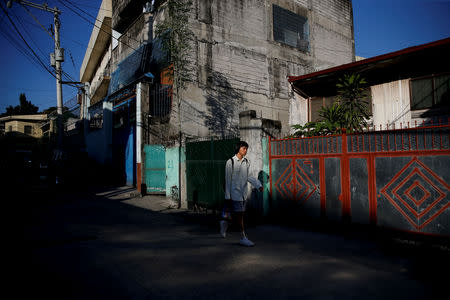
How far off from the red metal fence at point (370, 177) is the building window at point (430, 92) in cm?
731

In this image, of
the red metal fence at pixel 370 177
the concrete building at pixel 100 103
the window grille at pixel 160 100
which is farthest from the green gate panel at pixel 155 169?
the concrete building at pixel 100 103

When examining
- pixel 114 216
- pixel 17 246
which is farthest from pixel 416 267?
pixel 114 216

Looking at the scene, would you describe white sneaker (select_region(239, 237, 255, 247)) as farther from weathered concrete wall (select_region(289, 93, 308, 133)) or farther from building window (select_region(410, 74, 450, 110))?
weathered concrete wall (select_region(289, 93, 308, 133))

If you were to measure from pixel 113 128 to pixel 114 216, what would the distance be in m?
11.8

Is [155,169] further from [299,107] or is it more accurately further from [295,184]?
[299,107]

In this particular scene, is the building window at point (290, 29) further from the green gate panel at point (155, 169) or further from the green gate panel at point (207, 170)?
the green gate panel at point (207, 170)

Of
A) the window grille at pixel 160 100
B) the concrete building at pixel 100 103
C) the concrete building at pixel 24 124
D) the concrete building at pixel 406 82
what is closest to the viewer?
the concrete building at pixel 406 82

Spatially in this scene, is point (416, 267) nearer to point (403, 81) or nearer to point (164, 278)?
point (164, 278)

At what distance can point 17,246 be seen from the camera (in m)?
4.61

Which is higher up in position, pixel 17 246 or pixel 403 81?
pixel 403 81

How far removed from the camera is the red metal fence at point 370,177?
14.5 ft

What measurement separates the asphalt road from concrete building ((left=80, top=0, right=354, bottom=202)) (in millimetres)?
4776

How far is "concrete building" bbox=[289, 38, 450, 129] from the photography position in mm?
9773

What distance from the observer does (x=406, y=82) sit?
421 inches
